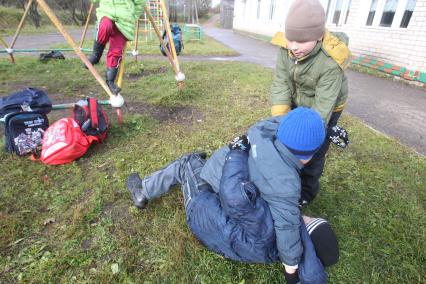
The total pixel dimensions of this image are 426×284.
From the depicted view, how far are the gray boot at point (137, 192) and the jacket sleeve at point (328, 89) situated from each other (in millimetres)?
1541

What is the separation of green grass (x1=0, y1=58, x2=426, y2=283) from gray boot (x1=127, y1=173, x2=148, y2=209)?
0.08 m

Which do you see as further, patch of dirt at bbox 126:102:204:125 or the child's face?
patch of dirt at bbox 126:102:204:125

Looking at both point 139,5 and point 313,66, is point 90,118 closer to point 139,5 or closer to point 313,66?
point 139,5

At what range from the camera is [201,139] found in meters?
3.57

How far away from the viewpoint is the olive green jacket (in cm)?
206

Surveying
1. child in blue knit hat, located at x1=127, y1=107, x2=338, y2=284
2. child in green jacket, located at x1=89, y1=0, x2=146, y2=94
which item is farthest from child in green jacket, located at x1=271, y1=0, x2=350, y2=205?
child in green jacket, located at x1=89, y1=0, x2=146, y2=94

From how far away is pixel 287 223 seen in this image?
157cm

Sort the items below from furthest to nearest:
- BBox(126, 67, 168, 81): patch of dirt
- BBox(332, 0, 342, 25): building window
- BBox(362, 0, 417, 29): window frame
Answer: BBox(332, 0, 342, 25): building window → BBox(362, 0, 417, 29): window frame → BBox(126, 67, 168, 81): patch of dirt

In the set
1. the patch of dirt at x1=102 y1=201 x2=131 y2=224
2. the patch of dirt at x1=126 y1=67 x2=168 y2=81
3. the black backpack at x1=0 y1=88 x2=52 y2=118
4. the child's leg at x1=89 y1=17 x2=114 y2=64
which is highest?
the child's leg at x1=89 y1=17 x2=114 y2=64

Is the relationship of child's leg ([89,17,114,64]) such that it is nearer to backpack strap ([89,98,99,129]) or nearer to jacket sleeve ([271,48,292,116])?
backpack strap ([89,98,99,129])

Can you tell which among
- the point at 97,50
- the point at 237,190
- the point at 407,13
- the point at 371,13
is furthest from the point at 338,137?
the point at 371,13

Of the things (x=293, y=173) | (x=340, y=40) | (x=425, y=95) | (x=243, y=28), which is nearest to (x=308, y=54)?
(x=340, y=40)

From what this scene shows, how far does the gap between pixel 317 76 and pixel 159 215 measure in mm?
1638

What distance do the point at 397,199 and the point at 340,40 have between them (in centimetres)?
155
